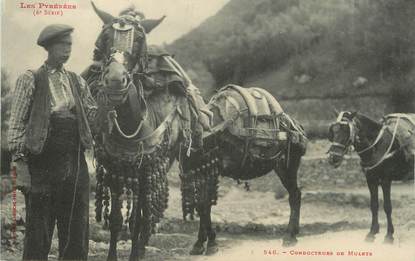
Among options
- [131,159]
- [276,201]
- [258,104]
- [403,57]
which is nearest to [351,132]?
[258,104]

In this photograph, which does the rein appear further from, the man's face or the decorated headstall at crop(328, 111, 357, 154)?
the man's face

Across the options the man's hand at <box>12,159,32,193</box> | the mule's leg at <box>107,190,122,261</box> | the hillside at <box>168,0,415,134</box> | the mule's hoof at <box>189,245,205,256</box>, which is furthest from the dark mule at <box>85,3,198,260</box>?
the hillside at <box>168,0,415,134</box>

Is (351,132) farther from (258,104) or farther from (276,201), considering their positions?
(276,201)

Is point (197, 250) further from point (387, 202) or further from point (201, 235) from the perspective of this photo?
point (387, 202)

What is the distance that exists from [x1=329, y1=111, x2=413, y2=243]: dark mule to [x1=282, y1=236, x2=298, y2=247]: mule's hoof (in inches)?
29.0

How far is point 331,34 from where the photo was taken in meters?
8.54

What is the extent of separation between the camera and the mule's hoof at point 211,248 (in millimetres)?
5879

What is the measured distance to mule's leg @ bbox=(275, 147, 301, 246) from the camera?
6258 mm

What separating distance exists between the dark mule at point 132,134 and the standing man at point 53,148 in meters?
0.32

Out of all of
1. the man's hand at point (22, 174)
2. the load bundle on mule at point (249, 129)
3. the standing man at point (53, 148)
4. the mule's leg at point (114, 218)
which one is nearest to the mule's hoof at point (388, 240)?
the load bundle on mule at point (249, 129)

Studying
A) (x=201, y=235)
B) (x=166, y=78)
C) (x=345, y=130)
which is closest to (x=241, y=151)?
(x=201, y=235)

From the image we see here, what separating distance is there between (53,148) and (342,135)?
3.08 metres

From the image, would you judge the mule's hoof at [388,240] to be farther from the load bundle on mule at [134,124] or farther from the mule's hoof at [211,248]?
the load bundle on mule at [134,124]

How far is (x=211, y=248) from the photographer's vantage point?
234 inches
